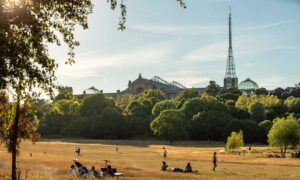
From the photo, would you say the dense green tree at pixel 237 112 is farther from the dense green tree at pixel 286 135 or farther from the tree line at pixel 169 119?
the dense green tree at pixel 286 135

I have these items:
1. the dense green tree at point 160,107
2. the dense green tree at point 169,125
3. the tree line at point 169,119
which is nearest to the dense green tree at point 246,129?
the tree line at point 169,119

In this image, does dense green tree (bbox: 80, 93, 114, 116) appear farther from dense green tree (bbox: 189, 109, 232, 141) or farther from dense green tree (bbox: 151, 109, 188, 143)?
dense green tree (bbox: 189, 109, 232, 141)

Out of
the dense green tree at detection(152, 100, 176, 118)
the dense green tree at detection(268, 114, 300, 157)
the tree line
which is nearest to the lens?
the dense green tree at detection(268, 114, 300, 157)

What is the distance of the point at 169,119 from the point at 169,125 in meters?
1.60

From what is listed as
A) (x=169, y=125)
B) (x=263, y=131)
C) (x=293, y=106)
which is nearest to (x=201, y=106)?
(x=169, y=125)

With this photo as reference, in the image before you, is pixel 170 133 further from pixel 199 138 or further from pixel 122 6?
pixel 122 6

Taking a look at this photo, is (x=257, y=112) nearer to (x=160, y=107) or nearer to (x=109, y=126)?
(x=160, y=107)

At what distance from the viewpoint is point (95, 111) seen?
158m

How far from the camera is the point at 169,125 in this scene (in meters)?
128

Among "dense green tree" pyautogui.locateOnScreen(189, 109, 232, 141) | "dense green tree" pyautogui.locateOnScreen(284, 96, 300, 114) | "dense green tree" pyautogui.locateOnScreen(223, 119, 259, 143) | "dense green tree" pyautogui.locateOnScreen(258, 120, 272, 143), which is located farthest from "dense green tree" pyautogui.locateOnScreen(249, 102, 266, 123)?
"dense green tree" pyautogui.locateOnScreen(223, 119, 259, 143)

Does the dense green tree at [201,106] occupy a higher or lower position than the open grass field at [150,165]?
higher

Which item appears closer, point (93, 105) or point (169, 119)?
point (169, 119)

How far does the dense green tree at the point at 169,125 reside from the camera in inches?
5044

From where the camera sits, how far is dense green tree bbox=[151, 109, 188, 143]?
128 meters
